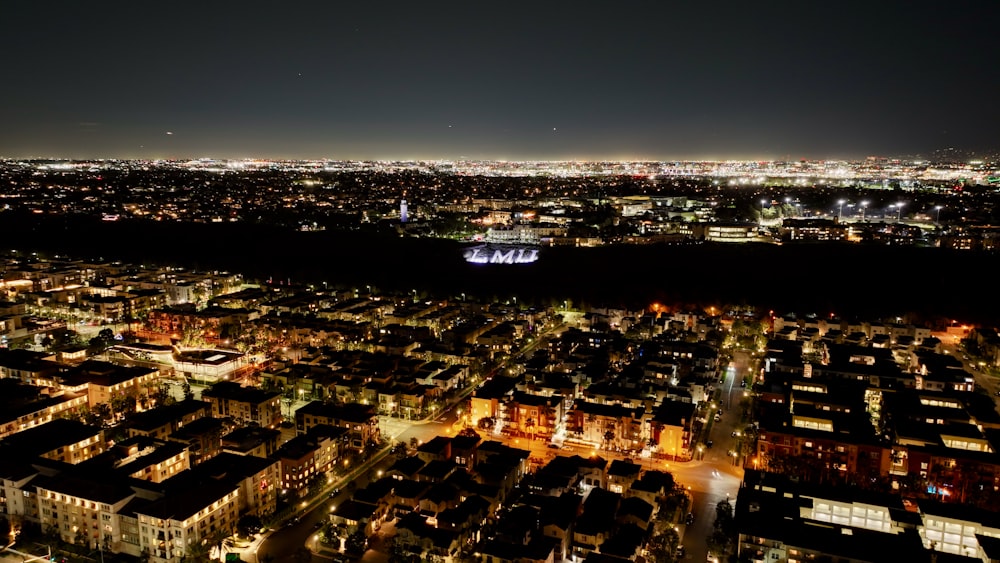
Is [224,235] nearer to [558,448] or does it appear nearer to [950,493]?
[558,448]

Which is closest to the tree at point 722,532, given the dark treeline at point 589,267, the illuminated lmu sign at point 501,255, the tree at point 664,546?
the tree at point 664,546

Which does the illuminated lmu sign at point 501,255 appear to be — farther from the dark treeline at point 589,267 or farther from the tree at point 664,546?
→ the tree at point 664,546

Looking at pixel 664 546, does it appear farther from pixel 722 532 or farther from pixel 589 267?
pixel 589 267

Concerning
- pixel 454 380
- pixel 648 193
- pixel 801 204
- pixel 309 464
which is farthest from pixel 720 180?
pixel 309 464

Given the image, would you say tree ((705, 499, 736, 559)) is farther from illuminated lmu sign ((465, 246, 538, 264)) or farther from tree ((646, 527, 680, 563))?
illuminated lmu sign ((465, 246, 538, 264))

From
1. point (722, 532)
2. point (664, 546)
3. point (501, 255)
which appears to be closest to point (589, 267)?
point (501, 255)

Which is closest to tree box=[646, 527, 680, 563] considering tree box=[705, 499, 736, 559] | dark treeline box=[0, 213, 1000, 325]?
tree box=[705, 499, 736, 559]

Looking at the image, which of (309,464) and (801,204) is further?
(801,204)
